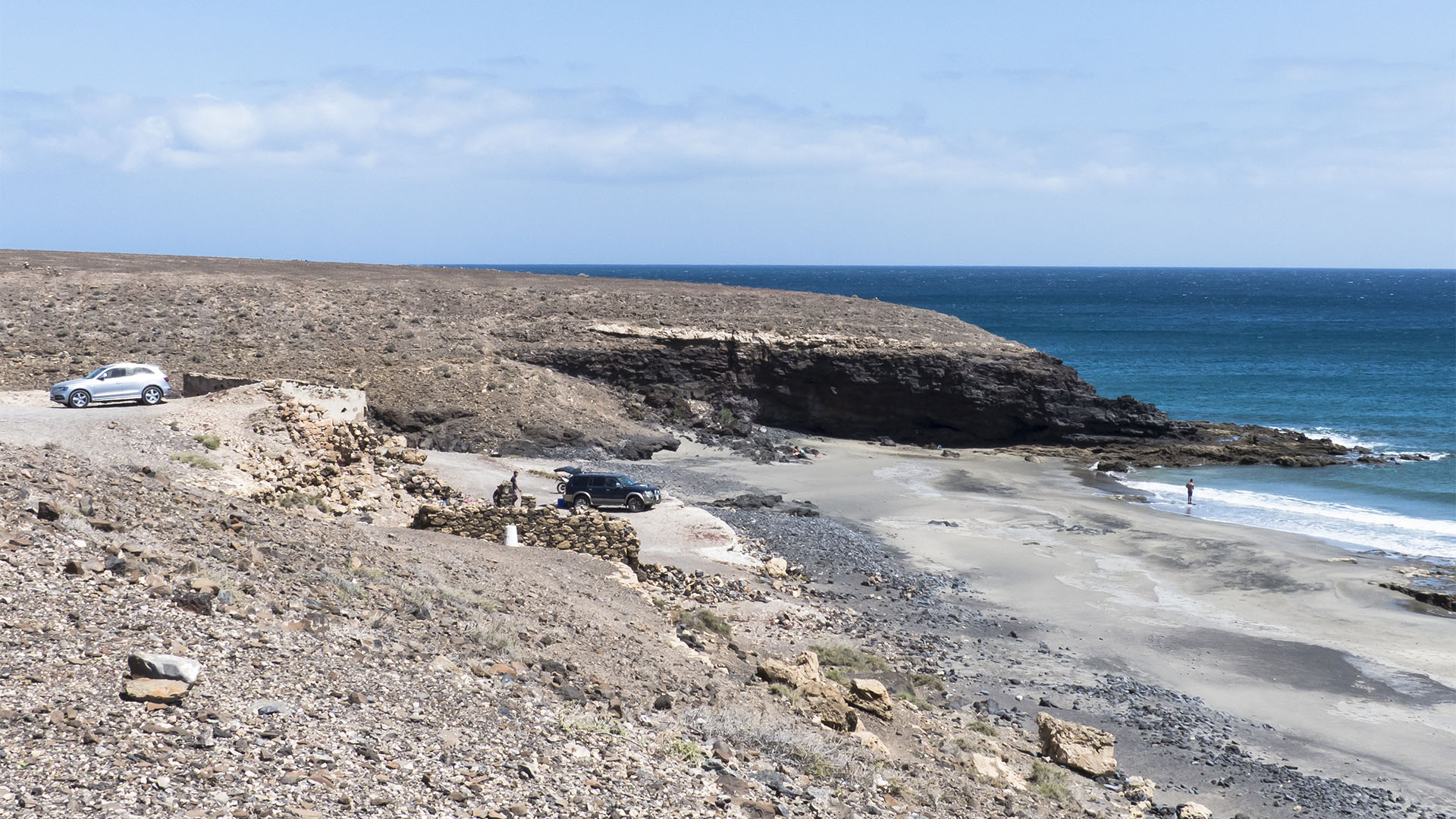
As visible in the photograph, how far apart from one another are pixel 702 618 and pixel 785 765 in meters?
6.98

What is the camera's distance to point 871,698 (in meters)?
14.1

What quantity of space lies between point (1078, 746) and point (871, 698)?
312cm

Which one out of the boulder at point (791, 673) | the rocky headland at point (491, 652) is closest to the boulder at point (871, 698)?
the rocky headland at point (491, 652)

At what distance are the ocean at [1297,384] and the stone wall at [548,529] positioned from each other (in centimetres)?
2322

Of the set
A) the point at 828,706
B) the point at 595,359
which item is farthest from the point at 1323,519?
the point at 595,359

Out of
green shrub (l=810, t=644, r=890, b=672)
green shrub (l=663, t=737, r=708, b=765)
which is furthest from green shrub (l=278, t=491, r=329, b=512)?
green shrub (l=663, t=737, r=708, b=765)

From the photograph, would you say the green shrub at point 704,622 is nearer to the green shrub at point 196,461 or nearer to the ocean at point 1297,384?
the green shrub at point 196,461

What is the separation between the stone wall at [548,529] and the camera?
20.8m

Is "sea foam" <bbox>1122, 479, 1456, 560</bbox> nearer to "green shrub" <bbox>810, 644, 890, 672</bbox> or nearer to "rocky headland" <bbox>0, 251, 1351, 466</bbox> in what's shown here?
"rocky headland" <bbox>0, 251, 1351, 466</bbox>

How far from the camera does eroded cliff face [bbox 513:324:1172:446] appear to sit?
4984 centimetres

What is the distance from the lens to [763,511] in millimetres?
32188

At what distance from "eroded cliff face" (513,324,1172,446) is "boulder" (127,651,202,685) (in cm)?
4038

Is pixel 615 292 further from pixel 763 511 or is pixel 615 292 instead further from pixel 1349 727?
pixel 1349 727

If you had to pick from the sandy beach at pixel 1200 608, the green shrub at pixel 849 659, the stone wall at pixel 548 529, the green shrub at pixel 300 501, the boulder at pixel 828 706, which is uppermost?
the green shrub at pixel 300 501
